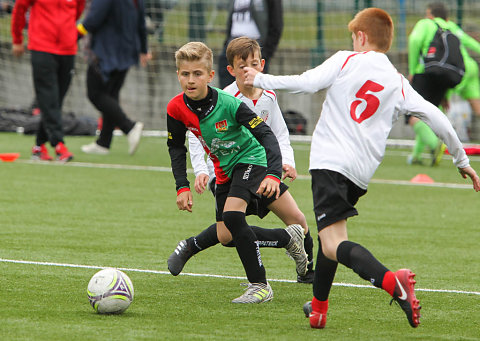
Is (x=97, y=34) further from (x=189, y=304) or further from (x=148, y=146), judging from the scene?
(x=189, y=304)

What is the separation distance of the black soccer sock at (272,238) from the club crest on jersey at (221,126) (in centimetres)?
77

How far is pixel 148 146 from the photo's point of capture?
15109 mm

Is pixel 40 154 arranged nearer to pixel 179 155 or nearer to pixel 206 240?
pixel 206 240

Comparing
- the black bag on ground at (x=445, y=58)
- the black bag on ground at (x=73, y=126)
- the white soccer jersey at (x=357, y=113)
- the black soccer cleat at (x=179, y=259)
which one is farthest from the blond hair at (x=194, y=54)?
the black bag on ground at (x=73, y=126)

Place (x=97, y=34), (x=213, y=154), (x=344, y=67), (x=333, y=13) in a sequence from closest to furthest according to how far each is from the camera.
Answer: (x=344, y=67) → (x=213, y=154) → (x=97, y=34) → (x=333, y=13)

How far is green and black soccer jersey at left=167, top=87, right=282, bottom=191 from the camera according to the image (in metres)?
5.32

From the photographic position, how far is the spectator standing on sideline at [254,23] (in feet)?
37.2

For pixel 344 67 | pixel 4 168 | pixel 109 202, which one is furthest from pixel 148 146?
pixel 344 67

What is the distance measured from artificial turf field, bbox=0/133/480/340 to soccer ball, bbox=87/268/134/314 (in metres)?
0.06

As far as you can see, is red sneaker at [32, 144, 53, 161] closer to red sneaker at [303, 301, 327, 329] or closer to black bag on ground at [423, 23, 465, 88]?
black bag on ground at [423, 23, 465, 88]

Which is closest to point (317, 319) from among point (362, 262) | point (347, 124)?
point (362, 262)

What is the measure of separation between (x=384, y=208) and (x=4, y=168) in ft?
15.7

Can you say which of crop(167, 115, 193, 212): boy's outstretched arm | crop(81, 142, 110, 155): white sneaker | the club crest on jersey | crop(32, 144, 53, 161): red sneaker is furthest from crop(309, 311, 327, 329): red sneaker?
crop(81, 142, 110, 155): white sneaker

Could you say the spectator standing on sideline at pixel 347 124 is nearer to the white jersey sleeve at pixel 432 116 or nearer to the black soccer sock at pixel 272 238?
the white jersey sleeve at pixel 432 116
